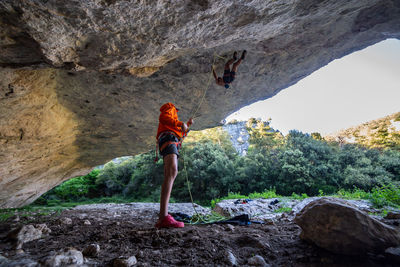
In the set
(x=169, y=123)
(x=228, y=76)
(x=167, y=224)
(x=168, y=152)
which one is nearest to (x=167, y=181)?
(x=168, y=152)

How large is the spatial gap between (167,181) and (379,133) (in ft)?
73.6

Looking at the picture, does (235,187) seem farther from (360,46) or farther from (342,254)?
(342,254)

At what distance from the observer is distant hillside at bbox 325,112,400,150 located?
15381mm

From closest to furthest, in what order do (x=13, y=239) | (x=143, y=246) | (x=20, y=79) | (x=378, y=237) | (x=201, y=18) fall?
(x=378, y=237), (x=143, y=246), (x=13, y=239), (x=201, y=18), (x=20, y=79)

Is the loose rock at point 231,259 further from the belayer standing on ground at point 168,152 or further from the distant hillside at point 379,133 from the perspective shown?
the distant hillside at point 379,133

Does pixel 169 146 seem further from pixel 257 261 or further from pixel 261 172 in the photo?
pixel 261 172

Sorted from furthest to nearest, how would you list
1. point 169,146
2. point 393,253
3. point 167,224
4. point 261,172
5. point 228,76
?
point 261,172 < point 228,76 < point 169,146 < point 167,224 < point 393,253

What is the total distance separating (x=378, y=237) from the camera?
138 centimetres

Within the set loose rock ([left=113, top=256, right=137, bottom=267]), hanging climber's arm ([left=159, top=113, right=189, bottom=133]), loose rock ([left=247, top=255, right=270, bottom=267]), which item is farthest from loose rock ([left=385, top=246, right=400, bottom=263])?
hanging climber's arm ([left=159, top=113, right=189, bottom=133])

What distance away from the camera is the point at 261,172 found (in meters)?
13.6

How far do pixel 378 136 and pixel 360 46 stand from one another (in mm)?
17088

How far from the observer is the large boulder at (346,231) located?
1.38 m

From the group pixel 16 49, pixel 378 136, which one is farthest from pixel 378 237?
pixel 378 136

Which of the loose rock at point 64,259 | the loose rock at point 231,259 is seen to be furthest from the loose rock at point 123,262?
the loose rock at point 231,259
